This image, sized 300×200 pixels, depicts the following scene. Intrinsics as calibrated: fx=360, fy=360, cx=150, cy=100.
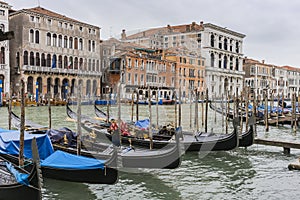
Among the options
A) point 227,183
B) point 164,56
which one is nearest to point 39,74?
point 164,56

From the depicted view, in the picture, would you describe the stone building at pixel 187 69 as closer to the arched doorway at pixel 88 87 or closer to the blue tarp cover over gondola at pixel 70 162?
the arched doorway at pixel 88 87

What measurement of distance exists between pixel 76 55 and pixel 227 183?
45.6 feet

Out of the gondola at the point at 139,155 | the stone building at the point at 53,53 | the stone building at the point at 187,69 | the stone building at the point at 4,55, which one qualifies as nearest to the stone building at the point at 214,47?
the stone building at the point at 187,69

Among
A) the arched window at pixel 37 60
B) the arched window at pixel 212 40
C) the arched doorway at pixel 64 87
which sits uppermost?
the arched window at pixel 212 40

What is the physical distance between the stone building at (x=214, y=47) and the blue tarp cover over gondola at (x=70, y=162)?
18.1 metres

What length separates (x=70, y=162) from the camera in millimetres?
3004

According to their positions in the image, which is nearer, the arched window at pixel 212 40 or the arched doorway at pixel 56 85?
the arched doorway at pixel 56 85

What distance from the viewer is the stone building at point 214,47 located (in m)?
23.2

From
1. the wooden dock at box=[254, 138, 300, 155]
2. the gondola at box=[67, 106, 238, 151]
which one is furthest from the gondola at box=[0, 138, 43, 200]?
the wooden dock at box=[254, 138, 300, 155]

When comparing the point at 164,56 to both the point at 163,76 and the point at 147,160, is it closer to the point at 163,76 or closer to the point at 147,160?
the point at 163,76

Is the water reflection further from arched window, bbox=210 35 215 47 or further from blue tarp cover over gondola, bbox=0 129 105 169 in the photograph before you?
arched window, bbox=210 35 215 47

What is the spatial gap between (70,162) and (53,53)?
Answer: 13.1m

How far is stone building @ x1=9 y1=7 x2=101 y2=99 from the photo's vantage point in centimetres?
1425

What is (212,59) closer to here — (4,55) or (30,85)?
(30,85)
